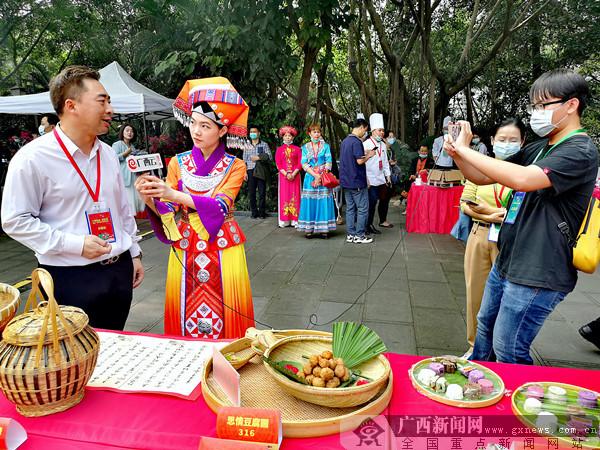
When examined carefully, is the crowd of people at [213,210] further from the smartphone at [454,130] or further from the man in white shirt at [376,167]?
the man in white shirt at [376,167]

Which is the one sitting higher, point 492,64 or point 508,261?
point 492,64

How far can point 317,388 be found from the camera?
114cm

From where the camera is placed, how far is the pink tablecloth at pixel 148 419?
1.11 meters

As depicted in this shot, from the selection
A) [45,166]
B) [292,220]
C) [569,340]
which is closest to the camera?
[45,166]

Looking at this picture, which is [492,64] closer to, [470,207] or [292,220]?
[292,220]

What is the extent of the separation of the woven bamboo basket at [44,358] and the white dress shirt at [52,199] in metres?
0.63

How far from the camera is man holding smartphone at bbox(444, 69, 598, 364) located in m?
1.54

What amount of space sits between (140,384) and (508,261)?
1.56m

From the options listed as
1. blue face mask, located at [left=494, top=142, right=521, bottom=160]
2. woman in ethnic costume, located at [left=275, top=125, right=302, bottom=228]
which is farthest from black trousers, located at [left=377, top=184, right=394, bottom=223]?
blue face mask, located at [left=494, top=142, right=521, bottom=160]

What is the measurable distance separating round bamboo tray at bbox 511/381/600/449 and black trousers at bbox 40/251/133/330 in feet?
5.62

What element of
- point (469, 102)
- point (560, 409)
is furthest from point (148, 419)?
point (469, 102)

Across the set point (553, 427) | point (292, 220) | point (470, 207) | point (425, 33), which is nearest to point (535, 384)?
point (553, 427)

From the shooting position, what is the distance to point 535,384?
130 cm

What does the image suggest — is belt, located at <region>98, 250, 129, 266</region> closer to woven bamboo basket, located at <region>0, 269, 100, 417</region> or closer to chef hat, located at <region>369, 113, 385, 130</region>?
woven bamboo basket, located at <region>0, 269, 100, 417</region>
